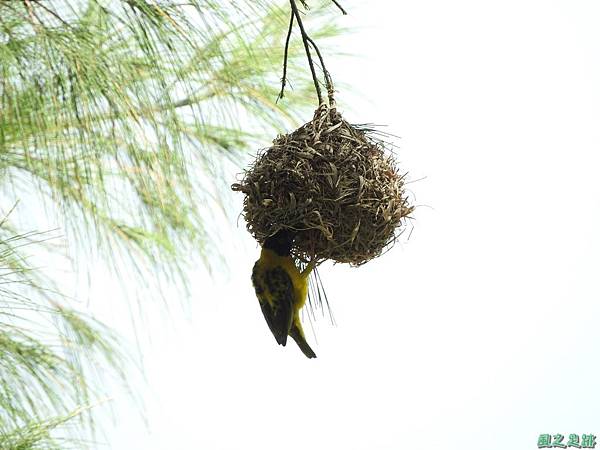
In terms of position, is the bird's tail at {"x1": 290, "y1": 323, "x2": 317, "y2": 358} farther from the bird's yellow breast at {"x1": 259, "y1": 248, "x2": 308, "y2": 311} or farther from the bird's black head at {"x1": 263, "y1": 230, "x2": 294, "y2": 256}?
the bird's black head at {"x1": 263, "y1": 230, "x2": 294, "y2": 256}

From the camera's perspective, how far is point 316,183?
1.71 metres

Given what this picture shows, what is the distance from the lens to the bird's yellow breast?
1.86 metres

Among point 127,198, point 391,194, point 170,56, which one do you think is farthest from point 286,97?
point 391,194

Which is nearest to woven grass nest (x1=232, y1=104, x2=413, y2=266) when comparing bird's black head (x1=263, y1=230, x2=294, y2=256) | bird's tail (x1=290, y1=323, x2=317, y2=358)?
bird's black head (x1=263, y1=230, x2=294, y2=256)

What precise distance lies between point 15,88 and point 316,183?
722 mm

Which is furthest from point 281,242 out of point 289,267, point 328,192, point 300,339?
point 300,339

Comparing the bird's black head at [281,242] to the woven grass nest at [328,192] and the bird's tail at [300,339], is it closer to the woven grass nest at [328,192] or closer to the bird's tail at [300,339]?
the woven grass nest at [328,192]

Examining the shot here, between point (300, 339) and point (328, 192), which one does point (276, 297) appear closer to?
point (300, 339)

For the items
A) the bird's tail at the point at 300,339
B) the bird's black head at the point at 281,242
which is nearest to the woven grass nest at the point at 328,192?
the bird's black head at the point at 281,242

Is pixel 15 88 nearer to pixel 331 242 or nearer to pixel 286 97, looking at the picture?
pixel 331 242

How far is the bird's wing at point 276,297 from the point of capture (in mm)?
1893

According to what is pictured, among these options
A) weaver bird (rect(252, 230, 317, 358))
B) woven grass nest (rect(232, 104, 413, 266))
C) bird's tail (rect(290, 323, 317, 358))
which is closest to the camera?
woven grass nest (rect(232, 104, 413, 266))

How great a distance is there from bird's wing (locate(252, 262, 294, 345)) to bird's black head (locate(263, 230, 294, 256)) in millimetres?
49

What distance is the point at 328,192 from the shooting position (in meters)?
1.71
